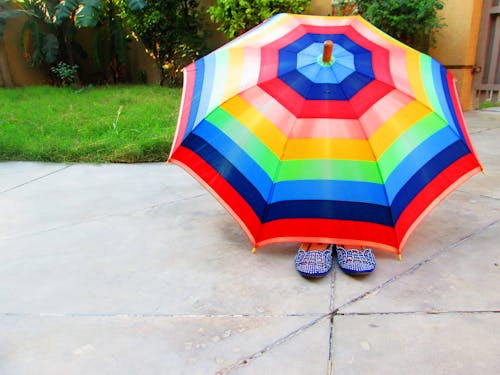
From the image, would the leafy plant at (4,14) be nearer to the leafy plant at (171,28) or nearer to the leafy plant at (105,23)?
the leafy plant at (105,23)

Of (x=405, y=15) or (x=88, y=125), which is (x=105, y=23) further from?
(x=405, y=15)

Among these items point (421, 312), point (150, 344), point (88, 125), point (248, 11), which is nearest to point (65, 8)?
point (248, 11)

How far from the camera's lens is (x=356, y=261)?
2270mm

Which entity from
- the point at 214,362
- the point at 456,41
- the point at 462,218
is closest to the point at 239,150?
the point at 214,362

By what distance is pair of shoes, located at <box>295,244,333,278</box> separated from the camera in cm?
221

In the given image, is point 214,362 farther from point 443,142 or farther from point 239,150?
point 443,142

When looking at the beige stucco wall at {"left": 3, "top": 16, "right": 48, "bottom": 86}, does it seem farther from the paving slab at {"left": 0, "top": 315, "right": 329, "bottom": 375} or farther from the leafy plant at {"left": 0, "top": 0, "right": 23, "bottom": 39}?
the paving slab at {"left": 0, "top": 315, "right": 329, "bottom": 375}

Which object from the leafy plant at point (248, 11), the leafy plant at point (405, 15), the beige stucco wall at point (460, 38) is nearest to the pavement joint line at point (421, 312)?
the leafy plant at point (405, 15)

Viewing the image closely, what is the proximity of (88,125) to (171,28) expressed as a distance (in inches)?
159

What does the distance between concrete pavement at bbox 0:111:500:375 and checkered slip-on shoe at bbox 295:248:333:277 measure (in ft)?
0.18

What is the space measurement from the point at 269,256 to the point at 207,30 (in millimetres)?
7493

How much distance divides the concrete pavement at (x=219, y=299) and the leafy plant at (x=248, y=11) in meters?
4.69

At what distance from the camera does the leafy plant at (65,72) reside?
8.98 meters

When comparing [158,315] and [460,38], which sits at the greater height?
[460,38]
